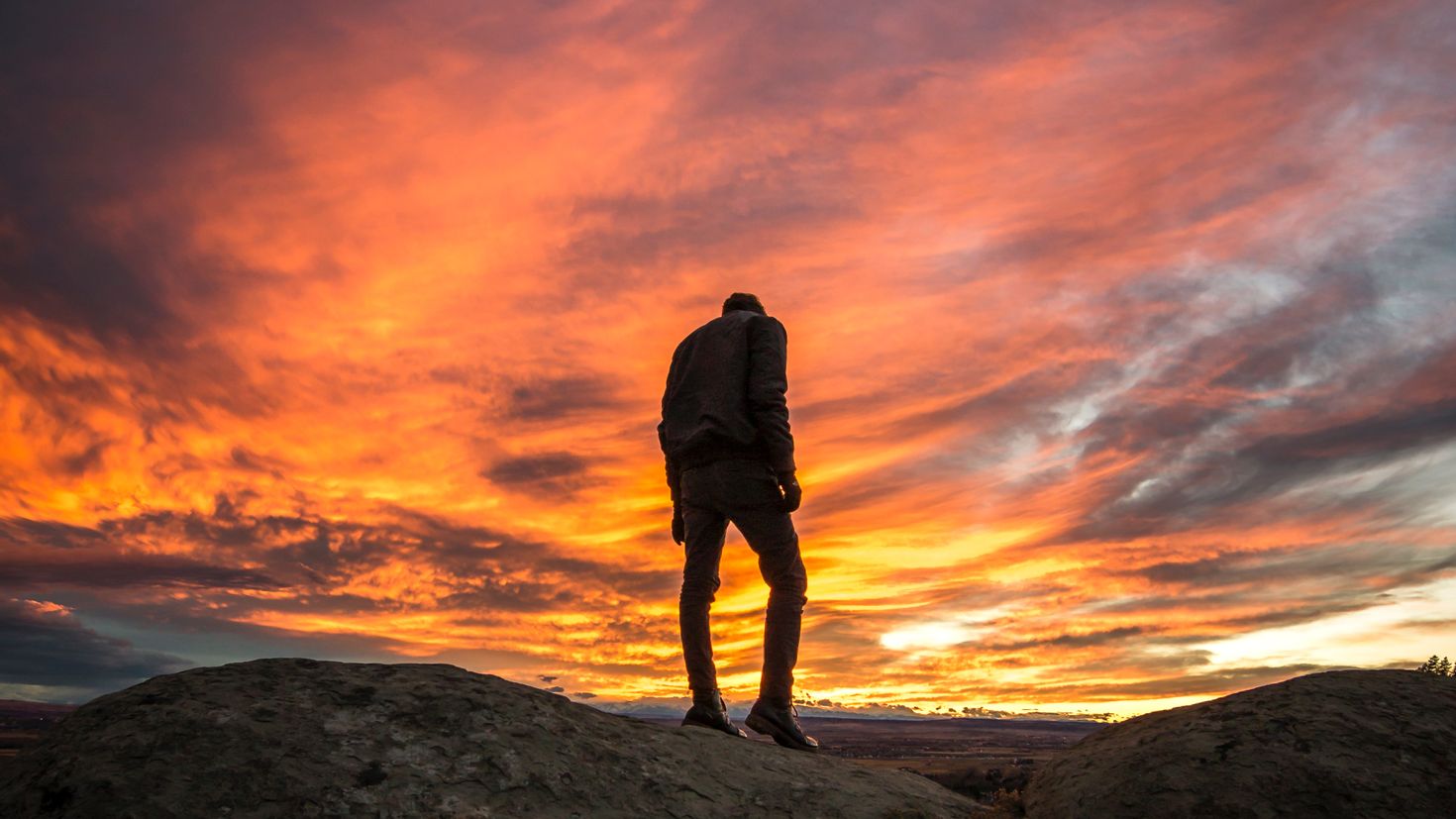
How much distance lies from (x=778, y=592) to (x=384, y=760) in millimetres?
3859

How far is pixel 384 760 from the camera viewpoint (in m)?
4.27

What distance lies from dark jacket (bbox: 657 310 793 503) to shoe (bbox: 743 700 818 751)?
2.07m

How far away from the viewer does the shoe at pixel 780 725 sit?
22.9ft

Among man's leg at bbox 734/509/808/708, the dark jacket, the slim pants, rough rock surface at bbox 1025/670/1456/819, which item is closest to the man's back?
the dark jacket

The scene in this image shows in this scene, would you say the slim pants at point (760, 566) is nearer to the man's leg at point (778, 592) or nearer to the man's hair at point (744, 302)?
the man's leg at point (778, 592)

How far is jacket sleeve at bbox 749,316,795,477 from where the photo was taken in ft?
23.8

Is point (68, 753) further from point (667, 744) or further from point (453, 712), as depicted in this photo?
point (667, 744)

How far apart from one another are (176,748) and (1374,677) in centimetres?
670

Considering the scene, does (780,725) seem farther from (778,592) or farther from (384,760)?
(384,760)

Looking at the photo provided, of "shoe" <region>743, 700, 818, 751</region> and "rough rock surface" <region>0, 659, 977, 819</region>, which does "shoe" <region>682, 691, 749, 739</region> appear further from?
A: "rough rock surface" <region>0, 659, 977, 819</region>

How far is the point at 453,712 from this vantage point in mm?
4801

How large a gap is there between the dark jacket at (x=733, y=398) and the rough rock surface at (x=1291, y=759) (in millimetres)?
3506

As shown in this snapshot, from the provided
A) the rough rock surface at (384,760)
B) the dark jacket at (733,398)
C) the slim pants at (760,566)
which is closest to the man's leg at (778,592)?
the slim pants at (760,566)

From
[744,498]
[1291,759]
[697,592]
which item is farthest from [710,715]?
[1291,759]
